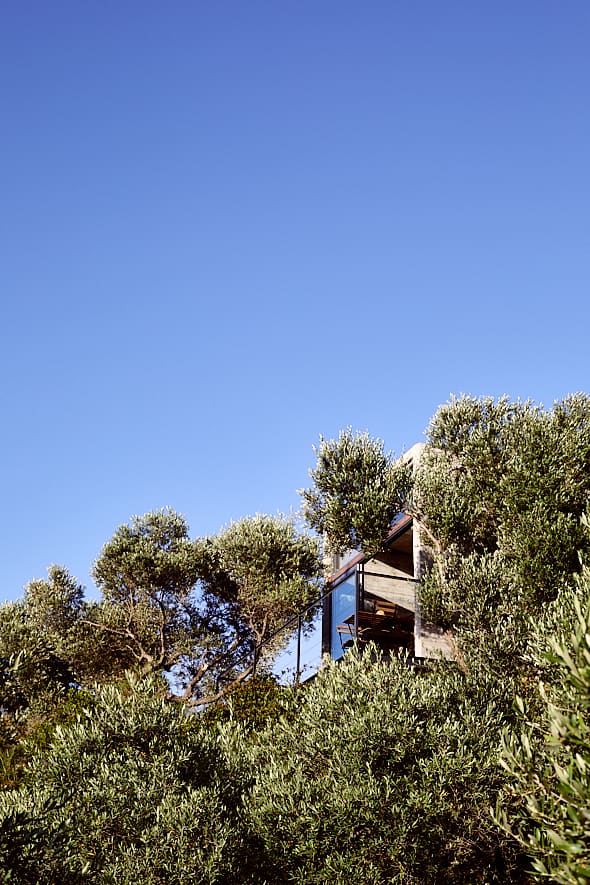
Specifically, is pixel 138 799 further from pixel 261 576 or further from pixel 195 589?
pixel 195 589

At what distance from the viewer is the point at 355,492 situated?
22.7 meters

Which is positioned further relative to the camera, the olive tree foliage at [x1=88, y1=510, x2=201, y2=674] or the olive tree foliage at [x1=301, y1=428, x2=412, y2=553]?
the olive tree foliage at [x1=88, y1=510, x2=201, y2=674]

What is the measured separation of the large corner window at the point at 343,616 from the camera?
25.2 metres

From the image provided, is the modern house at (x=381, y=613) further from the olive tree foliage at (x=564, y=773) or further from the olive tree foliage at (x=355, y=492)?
the olive tree foliage at (x=564, y=773)

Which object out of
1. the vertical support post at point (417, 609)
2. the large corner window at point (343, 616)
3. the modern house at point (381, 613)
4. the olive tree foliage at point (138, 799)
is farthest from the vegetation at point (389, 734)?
the vertical support post at point (417, 609)

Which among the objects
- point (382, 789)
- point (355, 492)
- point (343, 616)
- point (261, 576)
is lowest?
point (382, 789)

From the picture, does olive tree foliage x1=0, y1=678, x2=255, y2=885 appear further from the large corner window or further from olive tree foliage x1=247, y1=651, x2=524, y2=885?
the large corner window

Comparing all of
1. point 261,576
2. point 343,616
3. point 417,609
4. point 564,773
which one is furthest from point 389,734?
point 261,576

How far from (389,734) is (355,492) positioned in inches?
400

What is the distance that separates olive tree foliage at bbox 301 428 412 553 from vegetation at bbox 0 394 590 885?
7 centimetres

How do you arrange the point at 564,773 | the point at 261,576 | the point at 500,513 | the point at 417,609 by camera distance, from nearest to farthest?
the point at 564,773 < the point at 500,513 < the point at 417,609 < the point at 261,576

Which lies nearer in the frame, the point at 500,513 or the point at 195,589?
the point at 500,513

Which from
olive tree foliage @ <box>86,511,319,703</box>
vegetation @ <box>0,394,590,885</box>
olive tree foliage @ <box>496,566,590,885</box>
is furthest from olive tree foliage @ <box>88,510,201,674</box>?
olive tree foliage @ <box>496,566,590,885</box>

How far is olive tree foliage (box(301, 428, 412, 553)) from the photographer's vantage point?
72.9 ft
